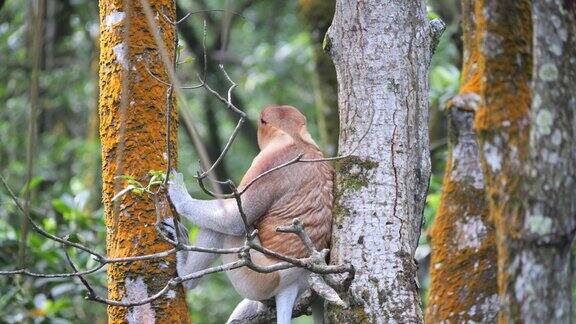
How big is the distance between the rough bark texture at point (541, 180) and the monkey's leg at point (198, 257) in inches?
73.1

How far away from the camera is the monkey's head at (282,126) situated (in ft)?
15.4

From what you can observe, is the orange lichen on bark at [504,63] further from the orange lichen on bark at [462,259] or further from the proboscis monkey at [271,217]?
the proboscis monkey at [271,217]

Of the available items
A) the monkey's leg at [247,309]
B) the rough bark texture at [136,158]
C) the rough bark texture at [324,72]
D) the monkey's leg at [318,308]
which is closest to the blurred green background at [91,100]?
the rough bark texture at [324,72]

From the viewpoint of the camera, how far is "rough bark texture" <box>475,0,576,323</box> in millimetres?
2029

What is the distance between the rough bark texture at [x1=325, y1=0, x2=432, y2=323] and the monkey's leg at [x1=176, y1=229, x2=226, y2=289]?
31.1 inches

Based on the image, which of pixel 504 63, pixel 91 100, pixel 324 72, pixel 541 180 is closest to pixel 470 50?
pixel 504 63

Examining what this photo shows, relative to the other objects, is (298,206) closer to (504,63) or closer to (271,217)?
(271,217)

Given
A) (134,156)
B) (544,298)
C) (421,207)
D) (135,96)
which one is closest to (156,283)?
(134,156)

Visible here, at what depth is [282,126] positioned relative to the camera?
4746 mm

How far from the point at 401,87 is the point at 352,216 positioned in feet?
1.80

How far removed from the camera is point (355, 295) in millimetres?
3250

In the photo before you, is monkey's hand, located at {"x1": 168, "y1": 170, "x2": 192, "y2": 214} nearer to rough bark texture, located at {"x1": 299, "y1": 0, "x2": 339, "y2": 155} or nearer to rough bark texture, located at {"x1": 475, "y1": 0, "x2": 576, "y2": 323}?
rough bark texture, located at {"x1": 475, "y1": 0, "x2": 576, "y2": 323}

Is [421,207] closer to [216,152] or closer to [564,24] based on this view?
[564,24]

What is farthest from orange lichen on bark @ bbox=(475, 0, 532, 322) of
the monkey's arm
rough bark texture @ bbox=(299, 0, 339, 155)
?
rough bark texture @ bbox=(299, 0, 339, 155)
